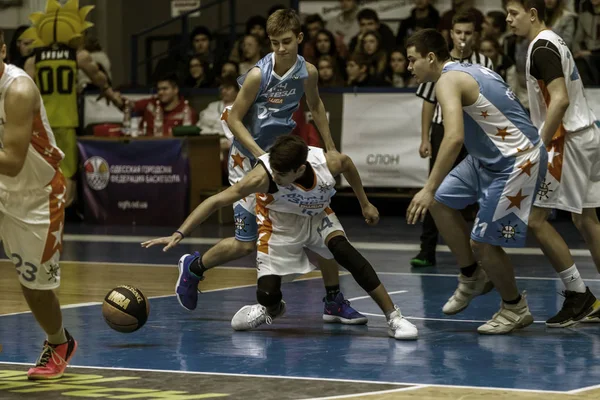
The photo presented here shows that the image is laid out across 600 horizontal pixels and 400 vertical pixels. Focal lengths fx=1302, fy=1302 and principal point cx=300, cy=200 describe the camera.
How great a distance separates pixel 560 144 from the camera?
817 cm

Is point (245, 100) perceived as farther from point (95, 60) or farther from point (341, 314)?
point (95, 60)

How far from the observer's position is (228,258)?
28.7ft

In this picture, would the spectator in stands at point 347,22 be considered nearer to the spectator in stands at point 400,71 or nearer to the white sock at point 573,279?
the spectator in stands at point 400,71

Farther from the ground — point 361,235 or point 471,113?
point 471,113

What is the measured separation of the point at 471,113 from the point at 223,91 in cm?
811

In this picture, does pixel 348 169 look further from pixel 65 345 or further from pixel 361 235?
pixel 361 235

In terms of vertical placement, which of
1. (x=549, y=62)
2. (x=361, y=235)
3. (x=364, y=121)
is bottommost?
(x=361, y=235)

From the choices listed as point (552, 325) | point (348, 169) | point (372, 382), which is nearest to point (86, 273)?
point (348, 169)

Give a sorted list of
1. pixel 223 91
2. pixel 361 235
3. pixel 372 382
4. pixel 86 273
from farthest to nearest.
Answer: pixel 223 91
pixel 361 235
pixel 86 273
pixel 372 382

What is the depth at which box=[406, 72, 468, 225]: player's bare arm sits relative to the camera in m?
6.85

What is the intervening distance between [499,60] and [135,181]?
4.59m

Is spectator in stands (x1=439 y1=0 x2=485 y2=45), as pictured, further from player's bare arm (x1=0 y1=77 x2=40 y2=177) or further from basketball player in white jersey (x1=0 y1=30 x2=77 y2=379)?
player's bare arm (x1=0 y1=77 x2=40 y2=177)

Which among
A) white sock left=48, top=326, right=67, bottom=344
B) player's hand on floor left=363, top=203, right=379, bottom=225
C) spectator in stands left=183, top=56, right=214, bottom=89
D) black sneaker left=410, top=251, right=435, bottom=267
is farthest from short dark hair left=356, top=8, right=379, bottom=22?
white sock left=48, top=326, right=67, bottom=344

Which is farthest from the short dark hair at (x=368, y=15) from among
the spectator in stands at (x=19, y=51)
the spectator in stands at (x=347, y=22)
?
the spectator in stands at (x=19, y=51)
